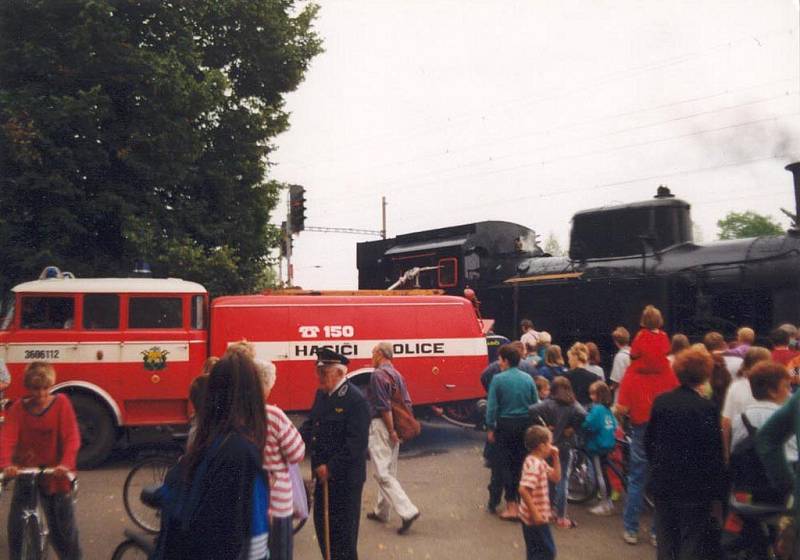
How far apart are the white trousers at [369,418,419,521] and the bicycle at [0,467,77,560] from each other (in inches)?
113

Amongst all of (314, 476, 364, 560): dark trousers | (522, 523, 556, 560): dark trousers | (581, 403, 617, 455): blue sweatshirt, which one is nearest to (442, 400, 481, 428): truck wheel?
(581, 403, 617, 455): blue sweatshirt

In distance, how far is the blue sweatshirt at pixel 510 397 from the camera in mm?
7227

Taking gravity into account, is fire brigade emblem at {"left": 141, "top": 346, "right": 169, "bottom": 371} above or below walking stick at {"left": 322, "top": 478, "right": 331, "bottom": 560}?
above

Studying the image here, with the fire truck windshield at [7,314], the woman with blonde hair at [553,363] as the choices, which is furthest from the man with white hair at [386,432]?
the fire truck windshield at [7,314]

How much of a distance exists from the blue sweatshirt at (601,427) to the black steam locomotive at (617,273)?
470cm

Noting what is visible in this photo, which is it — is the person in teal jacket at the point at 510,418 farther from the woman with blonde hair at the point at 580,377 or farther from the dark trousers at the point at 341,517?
the dark trousers at the point at 341,517

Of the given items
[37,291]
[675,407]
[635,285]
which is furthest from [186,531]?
[635,285]

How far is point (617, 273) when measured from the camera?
1266 cm

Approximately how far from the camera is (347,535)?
484cm

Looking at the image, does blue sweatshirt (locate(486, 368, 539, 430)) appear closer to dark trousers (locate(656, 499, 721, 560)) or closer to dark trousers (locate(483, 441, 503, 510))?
dark trousers (locate(483, 441, 503, 510))

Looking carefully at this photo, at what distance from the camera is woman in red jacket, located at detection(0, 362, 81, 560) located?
16.3ft

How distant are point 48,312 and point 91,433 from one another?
5.98 ft

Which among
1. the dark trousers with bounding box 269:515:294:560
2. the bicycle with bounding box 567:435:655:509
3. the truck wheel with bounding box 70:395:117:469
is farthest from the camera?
the truck wheel with bounding box 70:395:117:469

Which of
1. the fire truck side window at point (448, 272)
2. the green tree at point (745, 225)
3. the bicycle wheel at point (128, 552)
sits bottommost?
the bicycle wheel at point (128, 552)
